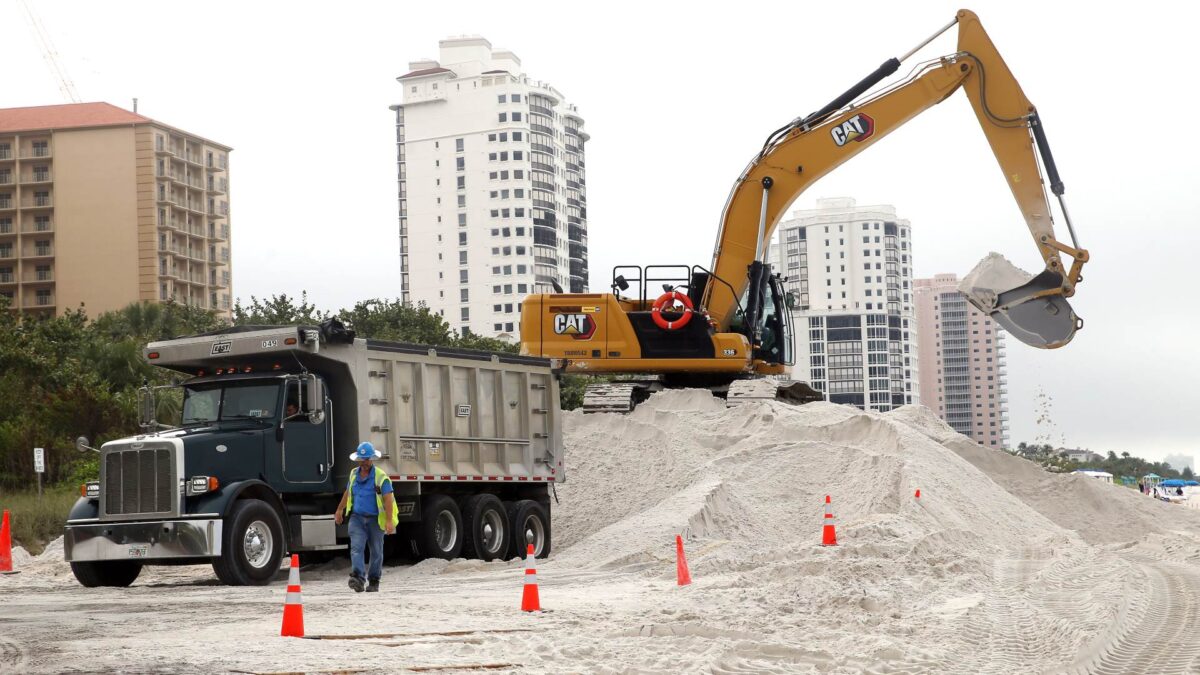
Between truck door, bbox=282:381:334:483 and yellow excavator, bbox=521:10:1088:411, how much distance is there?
A: 866 centimetres

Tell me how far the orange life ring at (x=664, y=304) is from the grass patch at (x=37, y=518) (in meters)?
10.8

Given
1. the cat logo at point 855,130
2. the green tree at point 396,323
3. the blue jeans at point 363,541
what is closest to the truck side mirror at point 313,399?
the blue jeans at point 363,541

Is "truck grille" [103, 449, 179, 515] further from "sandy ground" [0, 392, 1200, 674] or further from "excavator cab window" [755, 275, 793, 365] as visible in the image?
"excavator cab window" [755, 275, 793, 365]

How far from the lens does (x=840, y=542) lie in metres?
19.6

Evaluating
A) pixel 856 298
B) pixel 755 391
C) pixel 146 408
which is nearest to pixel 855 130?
pixel 755 391

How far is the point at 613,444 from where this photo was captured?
2611cm

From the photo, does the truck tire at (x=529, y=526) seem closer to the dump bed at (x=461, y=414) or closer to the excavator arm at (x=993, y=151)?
the dump bed at (x=461, y=414)

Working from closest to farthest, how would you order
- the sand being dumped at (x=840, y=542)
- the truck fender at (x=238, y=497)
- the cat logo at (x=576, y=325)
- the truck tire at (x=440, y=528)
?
the sand being dumped at (x=840, y=542), the truck fender at (x=238, y=497), the truck tire at (x=440, y=528), the cat logo at (x=576, y=325)

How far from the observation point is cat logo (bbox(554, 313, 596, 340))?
27.3m

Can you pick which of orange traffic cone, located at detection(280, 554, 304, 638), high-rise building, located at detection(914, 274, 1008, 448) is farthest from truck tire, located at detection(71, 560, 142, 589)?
high-rise building, located at detection(914, 274, 1008, 448)

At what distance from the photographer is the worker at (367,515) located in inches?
623

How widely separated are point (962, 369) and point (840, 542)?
153970mm

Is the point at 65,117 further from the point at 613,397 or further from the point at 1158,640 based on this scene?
the point at 1158,640

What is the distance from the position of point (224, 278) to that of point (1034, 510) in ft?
302
